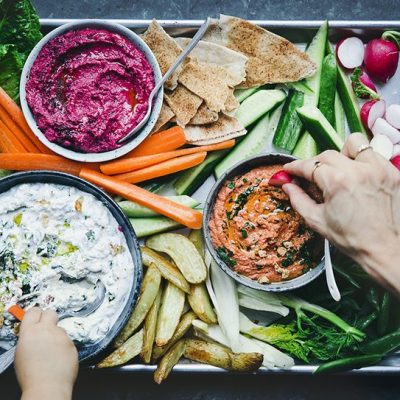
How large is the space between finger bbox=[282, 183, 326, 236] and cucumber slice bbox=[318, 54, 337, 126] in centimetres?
48

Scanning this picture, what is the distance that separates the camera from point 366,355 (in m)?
2.55

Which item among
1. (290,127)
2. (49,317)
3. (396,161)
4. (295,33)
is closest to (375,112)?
(396,161)

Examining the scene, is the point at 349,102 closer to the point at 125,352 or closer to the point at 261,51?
the point at 261,51

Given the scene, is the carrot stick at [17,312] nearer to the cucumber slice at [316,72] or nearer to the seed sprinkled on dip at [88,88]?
the seed sprinkled on dip at [88,88]

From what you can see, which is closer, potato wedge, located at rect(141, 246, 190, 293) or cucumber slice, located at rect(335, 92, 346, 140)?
potato wedge, located at rect(141, 246, 190, 293)

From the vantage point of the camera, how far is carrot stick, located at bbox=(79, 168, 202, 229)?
8.27ft

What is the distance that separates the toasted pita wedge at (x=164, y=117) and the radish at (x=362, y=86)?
27.3 inches

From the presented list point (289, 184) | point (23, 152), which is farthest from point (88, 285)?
point (289, 184)

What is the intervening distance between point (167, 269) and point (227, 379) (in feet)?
1.81

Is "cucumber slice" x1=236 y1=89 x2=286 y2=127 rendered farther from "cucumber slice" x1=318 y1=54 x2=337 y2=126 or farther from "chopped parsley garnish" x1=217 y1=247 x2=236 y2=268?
"chopped parsley garnish" x1=217 y1=247 x2=236 y2=268

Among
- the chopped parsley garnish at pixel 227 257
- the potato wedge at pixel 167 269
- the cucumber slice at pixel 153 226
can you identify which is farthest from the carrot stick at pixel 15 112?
the chopped parsley garnish at pixel 227 257

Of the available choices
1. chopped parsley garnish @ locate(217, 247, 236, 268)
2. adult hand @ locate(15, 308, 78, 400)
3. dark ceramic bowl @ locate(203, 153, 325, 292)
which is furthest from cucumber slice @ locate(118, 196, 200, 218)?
adult hand @ locate(15, 308, 78, 400)

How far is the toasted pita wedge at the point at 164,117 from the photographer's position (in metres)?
2.57

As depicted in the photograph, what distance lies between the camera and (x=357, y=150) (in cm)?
213
